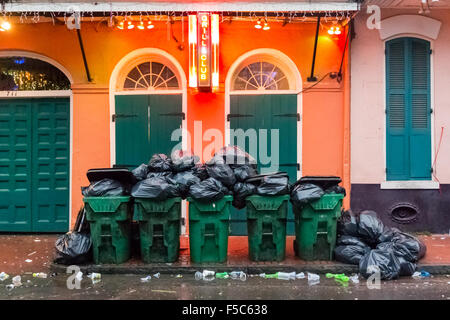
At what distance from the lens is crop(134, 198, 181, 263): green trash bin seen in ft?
19.2

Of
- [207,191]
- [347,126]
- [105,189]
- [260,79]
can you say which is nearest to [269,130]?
[260,79]

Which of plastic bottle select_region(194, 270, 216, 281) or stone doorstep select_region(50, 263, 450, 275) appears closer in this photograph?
Answer: plastic bottle select_region(194, 270, 216, 281)

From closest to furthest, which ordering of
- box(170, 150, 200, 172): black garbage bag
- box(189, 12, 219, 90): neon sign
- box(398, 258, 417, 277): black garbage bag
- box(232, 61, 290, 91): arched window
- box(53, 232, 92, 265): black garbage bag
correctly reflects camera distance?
1. box(398, 258, 417, 277): black garbage bag
2. box(53, 232, 92, 265): black garbage bag
3. box(170, 150, 200, 172): black garbage bag
4. box(189, 12, 219, 90): neon sign
5. box(232, 61, 290, 91): arched window

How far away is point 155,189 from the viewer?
5.79 m

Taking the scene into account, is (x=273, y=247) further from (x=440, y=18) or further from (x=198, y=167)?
(x=440, y=18)

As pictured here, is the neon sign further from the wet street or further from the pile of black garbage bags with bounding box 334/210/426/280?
the wet street

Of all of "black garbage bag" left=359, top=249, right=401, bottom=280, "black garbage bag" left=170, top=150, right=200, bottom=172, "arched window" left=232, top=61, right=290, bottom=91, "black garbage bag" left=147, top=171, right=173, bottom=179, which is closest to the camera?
"black garbage bag" left=359, top=249, right=401, bottom=280

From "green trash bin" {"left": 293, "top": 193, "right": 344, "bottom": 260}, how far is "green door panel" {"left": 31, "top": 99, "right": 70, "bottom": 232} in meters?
4.72

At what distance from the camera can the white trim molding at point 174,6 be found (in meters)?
7.22

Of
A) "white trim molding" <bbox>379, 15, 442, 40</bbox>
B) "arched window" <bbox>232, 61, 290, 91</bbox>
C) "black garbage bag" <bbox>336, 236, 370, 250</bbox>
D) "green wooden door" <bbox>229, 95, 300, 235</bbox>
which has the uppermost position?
"white trim molding" <bbox>379, 15, 442, 40</bbox>

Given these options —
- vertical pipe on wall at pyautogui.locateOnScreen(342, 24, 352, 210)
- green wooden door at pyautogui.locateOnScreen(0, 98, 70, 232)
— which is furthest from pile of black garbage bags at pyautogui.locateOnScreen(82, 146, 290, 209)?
green wooden door at pyautogui.locateOnScreen(0, 98, 70, 232)

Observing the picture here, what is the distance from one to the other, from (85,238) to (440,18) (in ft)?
24.4

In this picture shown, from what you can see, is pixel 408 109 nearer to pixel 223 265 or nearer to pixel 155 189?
pixel 223 265

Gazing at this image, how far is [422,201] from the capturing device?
8148mm
